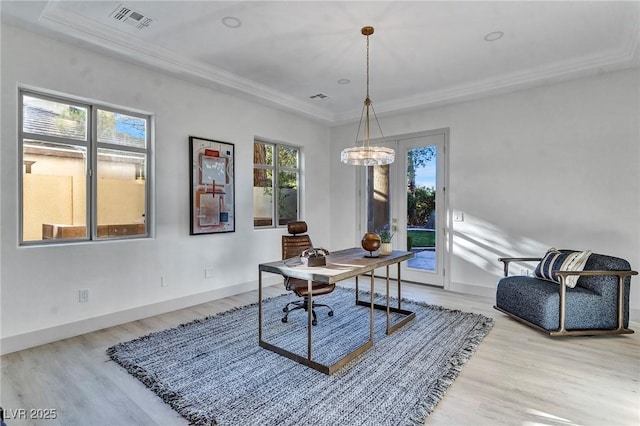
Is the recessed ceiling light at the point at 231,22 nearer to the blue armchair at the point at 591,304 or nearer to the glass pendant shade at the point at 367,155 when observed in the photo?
the glass pendant shade at the point at 367,155

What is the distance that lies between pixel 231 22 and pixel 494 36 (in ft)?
8.36

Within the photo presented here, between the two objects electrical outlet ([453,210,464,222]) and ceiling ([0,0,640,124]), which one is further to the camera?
electrical outlet ([453,210,464,222])

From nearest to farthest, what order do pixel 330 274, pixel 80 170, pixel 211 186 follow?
pixel 330 274
pixel 80 170
pixel 211 186

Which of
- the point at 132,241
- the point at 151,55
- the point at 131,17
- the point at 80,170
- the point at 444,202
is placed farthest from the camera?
the point at 444,202

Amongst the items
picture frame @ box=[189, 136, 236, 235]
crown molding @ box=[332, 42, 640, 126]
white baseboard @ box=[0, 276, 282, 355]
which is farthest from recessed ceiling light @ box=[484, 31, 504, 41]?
white baseboard @ box=[0, 276, 282, 355]

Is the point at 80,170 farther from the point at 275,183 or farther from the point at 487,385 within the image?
the point at 487,385

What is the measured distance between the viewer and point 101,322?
3316 mm

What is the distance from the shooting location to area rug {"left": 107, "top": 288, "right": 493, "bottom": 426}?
6.55 ft

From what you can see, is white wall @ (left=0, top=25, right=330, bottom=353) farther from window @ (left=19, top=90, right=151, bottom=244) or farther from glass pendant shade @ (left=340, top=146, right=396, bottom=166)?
glass pendant shade @ (left=340, top=146, right=396, bottom=166)

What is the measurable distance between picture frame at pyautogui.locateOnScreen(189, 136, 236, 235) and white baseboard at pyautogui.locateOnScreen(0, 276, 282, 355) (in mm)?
848

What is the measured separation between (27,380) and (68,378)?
272mm

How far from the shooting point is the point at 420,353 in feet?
9.14

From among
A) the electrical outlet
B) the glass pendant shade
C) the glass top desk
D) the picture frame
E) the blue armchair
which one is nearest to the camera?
the glass top desk

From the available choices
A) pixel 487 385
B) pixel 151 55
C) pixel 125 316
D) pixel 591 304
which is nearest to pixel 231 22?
pixel 151 55
